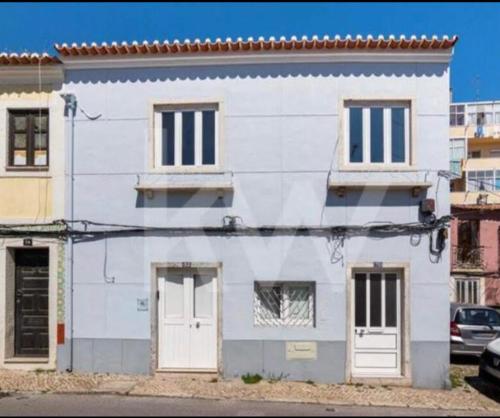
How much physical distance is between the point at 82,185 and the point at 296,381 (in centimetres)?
520

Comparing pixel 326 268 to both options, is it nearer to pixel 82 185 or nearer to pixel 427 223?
pixel 427 223

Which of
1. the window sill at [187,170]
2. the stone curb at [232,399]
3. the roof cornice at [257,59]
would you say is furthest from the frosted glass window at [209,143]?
the stone curb at [232,399]

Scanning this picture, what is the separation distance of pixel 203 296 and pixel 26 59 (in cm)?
538

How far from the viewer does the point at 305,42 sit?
878 cm

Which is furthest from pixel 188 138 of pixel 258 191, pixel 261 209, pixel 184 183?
pixel 261 209

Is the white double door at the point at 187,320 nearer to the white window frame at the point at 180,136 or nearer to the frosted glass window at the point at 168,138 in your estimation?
the white window frame at the point at 180,136

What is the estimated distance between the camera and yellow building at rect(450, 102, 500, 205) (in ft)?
96.8

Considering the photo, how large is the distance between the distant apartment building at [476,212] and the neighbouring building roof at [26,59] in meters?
19.1

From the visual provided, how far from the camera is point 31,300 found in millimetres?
9586

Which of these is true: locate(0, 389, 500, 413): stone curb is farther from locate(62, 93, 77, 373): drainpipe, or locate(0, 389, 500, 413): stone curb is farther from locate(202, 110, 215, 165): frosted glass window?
locate(202, 110, 215, 165): frosted glass window

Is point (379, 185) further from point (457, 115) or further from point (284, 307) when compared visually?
point (457, 115)

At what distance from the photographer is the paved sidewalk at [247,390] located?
789 centimetres

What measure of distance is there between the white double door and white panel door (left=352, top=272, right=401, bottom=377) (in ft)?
8.36

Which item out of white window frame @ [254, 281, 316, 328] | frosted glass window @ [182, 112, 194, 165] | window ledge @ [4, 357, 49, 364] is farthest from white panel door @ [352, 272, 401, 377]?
window ledge @ [4, 357, 49, 364]
